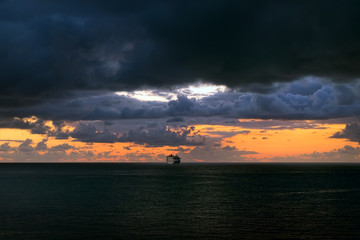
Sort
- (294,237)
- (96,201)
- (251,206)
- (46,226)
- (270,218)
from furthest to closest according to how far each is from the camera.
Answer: (96,201) < (251,206) < (270,218) < (46,226) < (294,237)

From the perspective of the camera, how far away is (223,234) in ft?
175

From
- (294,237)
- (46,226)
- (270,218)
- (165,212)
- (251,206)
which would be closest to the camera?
(294,237)

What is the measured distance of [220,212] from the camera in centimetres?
7288

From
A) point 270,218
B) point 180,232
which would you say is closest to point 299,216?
point 270,218

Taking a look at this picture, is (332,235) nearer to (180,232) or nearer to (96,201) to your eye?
(180,232)

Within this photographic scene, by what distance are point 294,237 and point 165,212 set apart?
2850 centimetres

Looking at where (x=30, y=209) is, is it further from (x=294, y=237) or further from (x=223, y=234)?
(x=294, y=237)

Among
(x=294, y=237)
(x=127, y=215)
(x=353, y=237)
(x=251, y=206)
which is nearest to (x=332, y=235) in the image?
(x=353, y=237)

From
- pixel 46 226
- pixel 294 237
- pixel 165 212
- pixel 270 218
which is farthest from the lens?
pixel 165 212

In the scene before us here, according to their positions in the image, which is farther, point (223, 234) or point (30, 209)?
point (30, 209)

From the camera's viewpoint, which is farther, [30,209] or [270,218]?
[30,209]

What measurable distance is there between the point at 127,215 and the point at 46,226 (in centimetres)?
1567

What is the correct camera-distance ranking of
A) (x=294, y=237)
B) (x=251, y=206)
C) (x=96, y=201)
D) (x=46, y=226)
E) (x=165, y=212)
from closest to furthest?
(x=294, y=237)
(x=46, y=226)
(x=165, y=212)
(x=251, y=206)
(x=96, y=201)

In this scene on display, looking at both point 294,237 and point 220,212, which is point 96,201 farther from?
point 294,237
